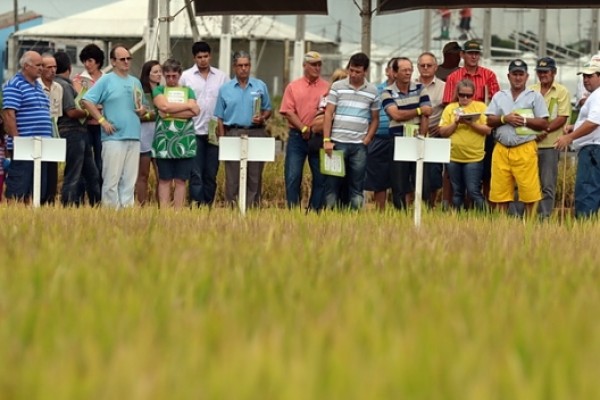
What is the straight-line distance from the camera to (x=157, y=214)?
28.0 ft

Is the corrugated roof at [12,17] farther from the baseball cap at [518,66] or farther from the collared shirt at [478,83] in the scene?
the baseball cap at [518,66]

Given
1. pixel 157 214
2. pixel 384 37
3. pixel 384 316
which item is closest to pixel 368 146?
pixel 157 214

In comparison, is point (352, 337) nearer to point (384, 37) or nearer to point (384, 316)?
point (384, 316)

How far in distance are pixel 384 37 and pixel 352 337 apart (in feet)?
87.6

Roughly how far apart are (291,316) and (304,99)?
823 cm

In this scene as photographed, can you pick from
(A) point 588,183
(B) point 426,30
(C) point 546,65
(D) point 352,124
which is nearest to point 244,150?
(D) point 352,124

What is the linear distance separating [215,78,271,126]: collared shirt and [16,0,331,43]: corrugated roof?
56.8 feet

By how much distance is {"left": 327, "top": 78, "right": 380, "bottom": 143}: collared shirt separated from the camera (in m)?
11.4

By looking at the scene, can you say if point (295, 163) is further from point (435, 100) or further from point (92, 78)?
point (92, 78)

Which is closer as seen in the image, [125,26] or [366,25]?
[366,25]

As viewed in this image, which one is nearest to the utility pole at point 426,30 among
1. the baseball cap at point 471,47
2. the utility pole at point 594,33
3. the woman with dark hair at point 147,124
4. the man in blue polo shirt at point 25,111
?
the utility pole at point 594,33

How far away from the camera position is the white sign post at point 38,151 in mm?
9797

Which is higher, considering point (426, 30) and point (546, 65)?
point (426, 30)

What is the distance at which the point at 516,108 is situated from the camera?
1113 centimetres
